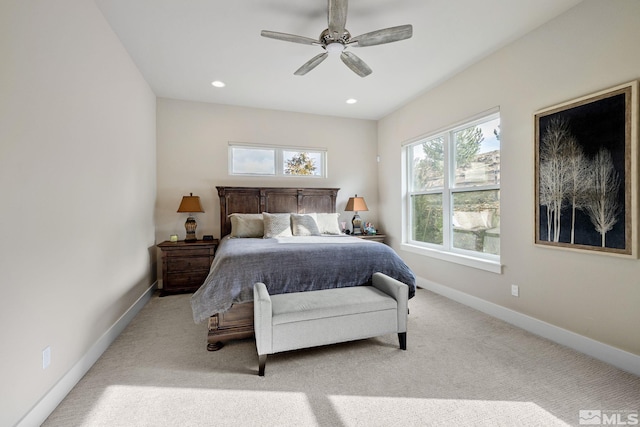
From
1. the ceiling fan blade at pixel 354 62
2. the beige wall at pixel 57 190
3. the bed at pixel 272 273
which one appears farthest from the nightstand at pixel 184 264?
the ceiling fan blade at pixel 354 62

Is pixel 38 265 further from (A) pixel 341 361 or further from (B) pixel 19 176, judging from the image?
(A) pixel 341 361

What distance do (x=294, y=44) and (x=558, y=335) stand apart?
369 centimetres

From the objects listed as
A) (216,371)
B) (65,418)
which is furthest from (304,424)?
(65,418)

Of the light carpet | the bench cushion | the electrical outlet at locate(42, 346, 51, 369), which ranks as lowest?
the light carpet

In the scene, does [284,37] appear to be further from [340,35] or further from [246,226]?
[246,226]

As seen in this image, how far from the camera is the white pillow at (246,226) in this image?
155 inches

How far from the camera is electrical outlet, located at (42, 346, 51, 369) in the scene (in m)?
1.58

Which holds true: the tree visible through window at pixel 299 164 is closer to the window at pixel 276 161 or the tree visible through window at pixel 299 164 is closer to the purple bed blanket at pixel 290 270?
the window at pixel 276 161

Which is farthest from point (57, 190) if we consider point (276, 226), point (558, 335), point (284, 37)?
point (558, 335)

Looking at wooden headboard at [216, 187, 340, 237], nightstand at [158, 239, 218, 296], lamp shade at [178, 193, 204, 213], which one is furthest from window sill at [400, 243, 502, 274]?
lamp shade at [178, 193, 204, 213]

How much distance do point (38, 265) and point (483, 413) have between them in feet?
8.85

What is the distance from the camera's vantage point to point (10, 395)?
4.39ft

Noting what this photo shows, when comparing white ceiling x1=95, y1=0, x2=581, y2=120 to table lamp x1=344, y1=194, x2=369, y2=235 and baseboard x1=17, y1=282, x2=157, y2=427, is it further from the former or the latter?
baseboard x1=17, y1=282, x2=157, y2=427

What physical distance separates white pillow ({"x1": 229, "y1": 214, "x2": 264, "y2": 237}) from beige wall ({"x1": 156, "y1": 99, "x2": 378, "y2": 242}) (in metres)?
0.58
